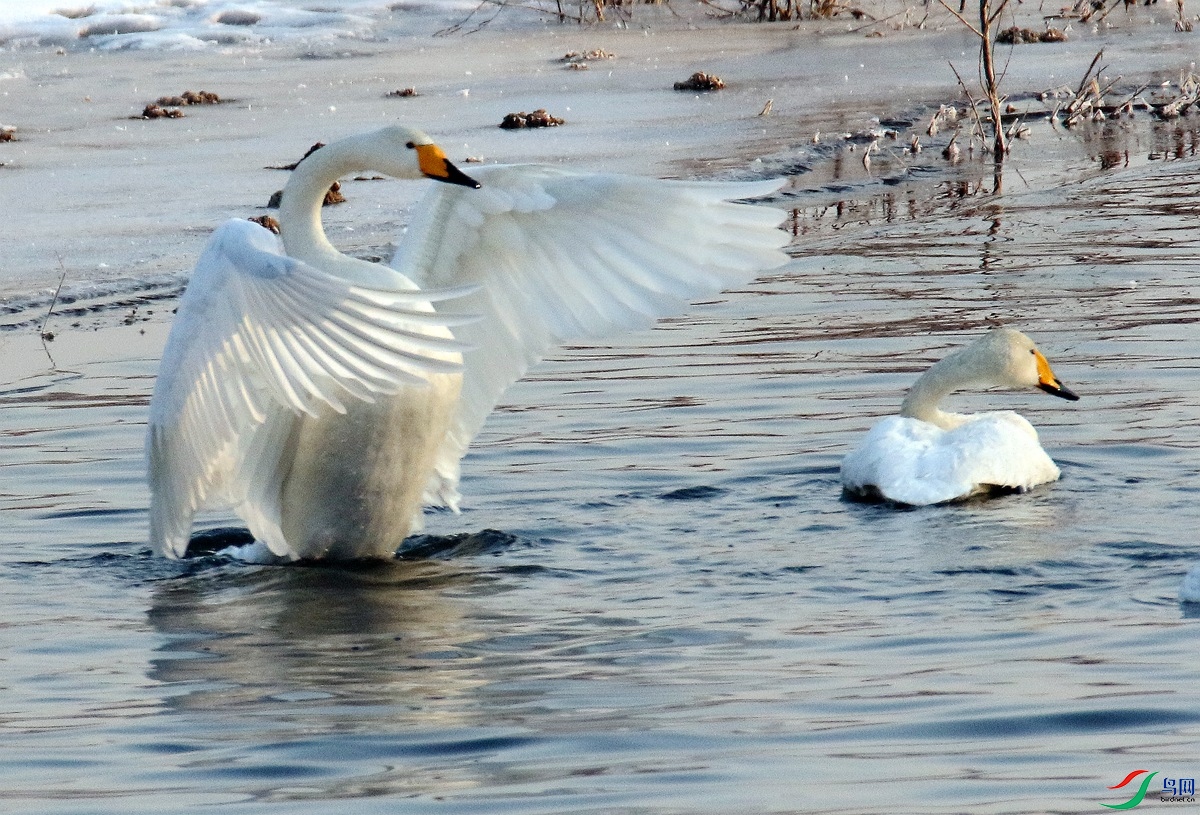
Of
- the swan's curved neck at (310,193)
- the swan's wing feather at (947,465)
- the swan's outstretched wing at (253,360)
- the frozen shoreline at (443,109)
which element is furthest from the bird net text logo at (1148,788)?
the frozen shoreline at (443,109)

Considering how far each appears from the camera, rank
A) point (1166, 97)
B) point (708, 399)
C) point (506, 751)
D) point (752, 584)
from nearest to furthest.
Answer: point (506, 751) < point (752, 584) < point (708, 399) < point (1166, 97)

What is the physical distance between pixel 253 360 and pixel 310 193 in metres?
0.76

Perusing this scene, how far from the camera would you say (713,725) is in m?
4.26

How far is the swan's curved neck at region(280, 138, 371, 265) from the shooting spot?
5.78 meters

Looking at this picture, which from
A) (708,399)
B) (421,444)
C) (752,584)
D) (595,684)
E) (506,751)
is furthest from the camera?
(708,399)

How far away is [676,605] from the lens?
5422 millimetres

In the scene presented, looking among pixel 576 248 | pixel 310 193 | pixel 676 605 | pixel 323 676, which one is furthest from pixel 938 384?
pixel 323 676

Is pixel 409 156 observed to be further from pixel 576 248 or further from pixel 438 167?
pixel 576 248

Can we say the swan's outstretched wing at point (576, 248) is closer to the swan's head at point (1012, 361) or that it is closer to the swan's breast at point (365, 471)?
the swan's breast at point (365, 471)

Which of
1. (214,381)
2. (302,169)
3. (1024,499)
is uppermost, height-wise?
(302,169)

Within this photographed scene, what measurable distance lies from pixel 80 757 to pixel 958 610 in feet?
7.44

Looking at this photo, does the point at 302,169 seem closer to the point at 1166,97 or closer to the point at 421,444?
the point at 421,444

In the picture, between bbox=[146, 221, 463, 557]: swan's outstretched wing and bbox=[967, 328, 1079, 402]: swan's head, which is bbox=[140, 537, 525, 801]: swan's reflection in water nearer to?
bbox=[146, 221, 463, 557]: swan's outstretched wing

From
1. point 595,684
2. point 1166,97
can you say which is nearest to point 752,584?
point 595,684
